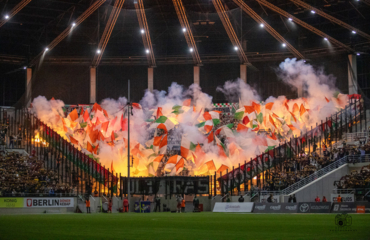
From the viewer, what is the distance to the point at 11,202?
118 feet

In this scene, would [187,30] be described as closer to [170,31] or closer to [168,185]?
[170,31]

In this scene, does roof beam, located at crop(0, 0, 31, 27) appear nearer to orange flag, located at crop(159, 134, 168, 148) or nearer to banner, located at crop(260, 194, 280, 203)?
orange flag, located at crop(159, 134, 168, 148)

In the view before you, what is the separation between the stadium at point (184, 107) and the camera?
40344 mm

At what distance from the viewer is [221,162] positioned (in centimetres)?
4800

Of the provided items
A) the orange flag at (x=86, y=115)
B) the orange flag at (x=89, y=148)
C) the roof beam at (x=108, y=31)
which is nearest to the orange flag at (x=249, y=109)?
the orange flag at (x=89, y=148)

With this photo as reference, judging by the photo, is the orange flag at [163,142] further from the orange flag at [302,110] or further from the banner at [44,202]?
the orange flag at [302,110]

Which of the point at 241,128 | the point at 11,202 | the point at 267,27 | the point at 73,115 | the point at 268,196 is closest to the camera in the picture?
the point at 11,202

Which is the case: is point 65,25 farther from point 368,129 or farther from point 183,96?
point 368,129

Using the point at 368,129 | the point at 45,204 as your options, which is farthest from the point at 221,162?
the point at 45,204

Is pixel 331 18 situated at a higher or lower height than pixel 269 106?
higher

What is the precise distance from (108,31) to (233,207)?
2996cm

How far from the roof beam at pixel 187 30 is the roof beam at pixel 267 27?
6.25 m

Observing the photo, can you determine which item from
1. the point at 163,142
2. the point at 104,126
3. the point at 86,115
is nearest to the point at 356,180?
the point at 163,142

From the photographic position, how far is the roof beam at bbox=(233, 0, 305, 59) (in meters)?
52.9
